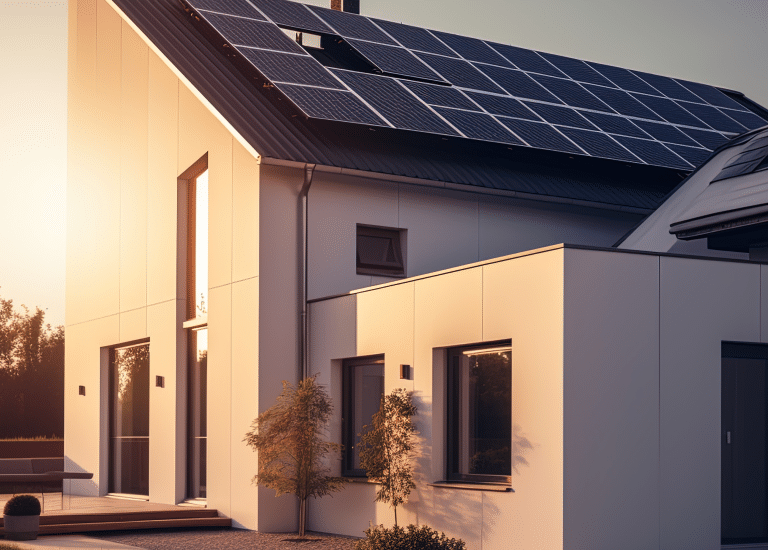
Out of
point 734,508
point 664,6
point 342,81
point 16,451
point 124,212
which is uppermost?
point 664,6

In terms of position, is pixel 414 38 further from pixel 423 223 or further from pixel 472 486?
pixel 472 486

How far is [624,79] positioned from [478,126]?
8.30 meters

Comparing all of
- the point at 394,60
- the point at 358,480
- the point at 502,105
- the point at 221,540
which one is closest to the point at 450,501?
the point at 358,480

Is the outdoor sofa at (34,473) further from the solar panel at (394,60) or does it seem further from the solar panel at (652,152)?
the solar panel at (652,152)

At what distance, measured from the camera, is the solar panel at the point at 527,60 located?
22.3m

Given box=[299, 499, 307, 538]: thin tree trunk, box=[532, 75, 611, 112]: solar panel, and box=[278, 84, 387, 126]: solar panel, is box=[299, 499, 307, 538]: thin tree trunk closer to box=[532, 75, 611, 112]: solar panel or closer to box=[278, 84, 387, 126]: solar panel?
box=[278, 84, 387, 126]: solar panel

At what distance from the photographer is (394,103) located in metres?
17.4

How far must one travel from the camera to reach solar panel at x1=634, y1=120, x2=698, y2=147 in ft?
66.5

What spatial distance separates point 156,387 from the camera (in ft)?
63.8

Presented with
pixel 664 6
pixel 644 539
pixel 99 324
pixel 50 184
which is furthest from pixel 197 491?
pixel 664 6

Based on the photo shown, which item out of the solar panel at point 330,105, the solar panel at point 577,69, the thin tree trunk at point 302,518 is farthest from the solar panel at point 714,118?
the thin tree trunk at point 302,518

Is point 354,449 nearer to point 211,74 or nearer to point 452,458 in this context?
point 452,458

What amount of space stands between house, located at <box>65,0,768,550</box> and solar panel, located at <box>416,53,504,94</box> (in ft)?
0.34

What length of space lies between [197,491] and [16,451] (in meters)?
19.5
